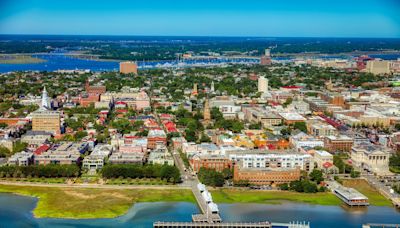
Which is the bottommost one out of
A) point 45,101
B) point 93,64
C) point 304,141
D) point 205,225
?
point 205,225

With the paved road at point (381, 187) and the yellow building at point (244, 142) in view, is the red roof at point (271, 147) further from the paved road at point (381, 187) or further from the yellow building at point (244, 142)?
the paved road at point (381, 187)

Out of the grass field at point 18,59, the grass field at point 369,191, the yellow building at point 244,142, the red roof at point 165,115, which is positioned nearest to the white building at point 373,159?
the grass field at point 369,191

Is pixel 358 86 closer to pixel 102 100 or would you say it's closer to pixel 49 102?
pixel 102 100

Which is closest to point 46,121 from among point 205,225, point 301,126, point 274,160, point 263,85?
point 274,160

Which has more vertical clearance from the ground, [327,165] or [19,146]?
[19,146]

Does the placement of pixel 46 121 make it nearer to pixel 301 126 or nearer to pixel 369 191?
pixel 301 126

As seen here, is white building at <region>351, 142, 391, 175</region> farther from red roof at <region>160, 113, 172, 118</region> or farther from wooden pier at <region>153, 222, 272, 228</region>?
red roof at <region>160, 113, 172, 118</region>

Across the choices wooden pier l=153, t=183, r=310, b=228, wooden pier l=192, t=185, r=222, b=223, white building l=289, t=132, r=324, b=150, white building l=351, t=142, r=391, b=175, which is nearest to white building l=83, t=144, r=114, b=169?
wooden pier l=192, t=185, r=222, b=223

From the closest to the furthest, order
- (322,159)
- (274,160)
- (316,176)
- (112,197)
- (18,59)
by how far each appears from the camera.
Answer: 1. (112,197)
2. (316,176)
3. (274,160)
4. (322,159)
5. (18,59)
